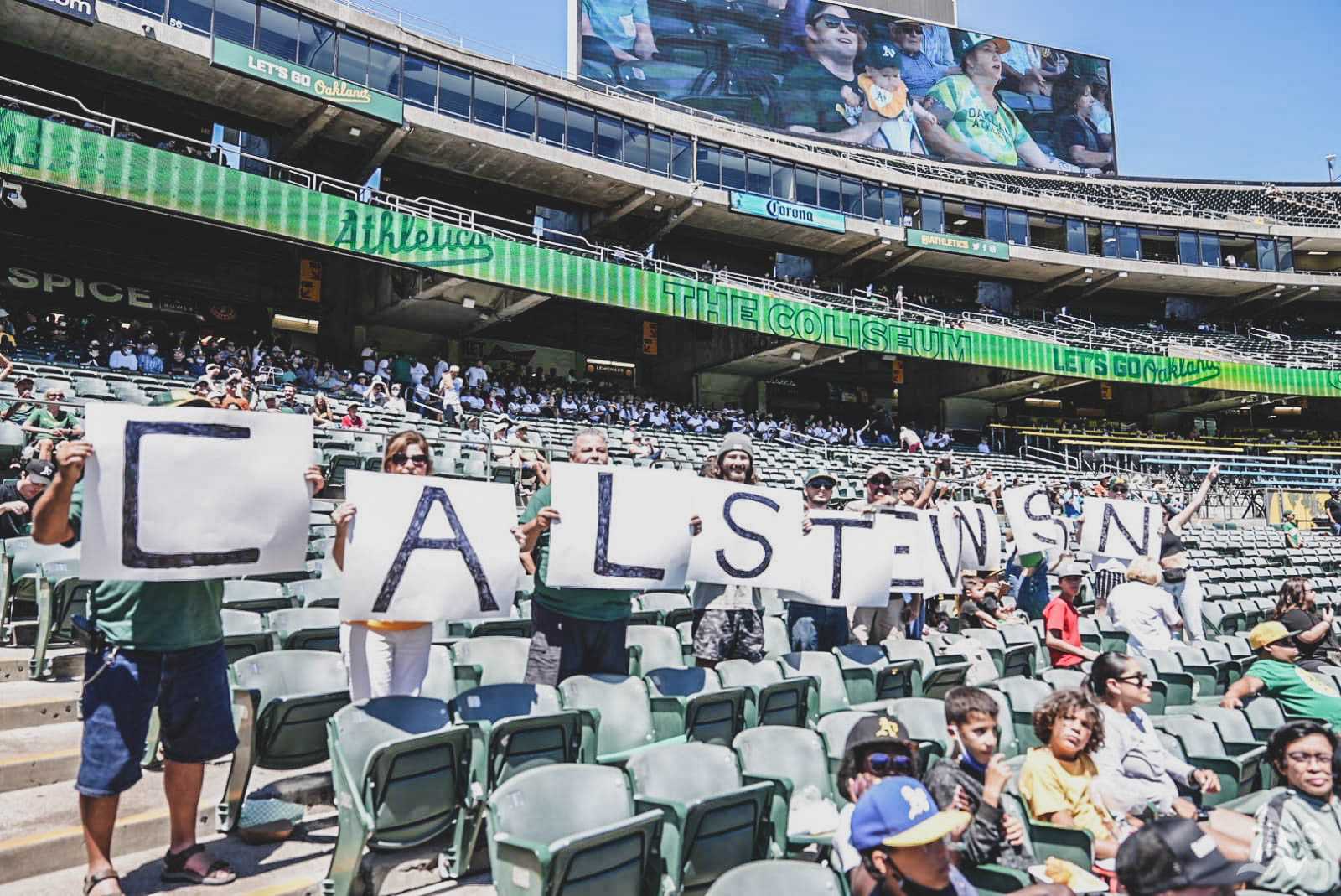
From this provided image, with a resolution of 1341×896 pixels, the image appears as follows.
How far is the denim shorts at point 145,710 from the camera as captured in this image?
307 centimetres

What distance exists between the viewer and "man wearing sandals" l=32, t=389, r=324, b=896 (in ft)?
10.1

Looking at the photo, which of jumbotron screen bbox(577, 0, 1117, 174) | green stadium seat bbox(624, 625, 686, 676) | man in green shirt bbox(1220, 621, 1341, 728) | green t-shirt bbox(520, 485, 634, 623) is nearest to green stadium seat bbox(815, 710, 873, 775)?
green t-shirt bbox(520, 485, 634, 623)

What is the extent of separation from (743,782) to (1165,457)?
26480 millimetres

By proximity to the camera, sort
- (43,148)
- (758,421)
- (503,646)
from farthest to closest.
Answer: (758,421) → (43,148) → (503,646)

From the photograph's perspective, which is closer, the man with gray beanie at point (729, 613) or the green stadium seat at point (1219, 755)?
the green stadium seat at point (1219, 755)

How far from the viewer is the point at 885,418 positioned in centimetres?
3106

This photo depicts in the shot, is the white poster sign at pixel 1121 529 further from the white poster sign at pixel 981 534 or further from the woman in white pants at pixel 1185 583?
the white poster sign at pixel 981 534

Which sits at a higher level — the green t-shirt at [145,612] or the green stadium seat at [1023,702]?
the green t-shirt at [145,612]

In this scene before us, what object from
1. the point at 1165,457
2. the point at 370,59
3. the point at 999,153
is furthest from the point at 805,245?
the point at 999,153

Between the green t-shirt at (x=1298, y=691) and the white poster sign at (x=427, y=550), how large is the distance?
491cm

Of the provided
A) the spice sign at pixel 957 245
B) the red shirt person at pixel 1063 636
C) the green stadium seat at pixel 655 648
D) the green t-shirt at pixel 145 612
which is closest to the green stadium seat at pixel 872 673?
the green stadium seat at pixel 655 648

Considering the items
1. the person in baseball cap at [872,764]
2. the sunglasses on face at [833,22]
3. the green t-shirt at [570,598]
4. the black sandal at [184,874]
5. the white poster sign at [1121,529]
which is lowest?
the black sandal at [184,874]

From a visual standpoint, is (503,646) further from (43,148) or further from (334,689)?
(43,148)

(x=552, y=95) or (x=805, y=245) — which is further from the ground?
(x=552, y=95)
